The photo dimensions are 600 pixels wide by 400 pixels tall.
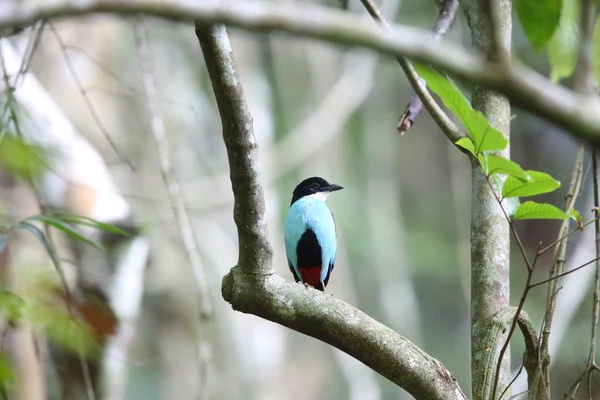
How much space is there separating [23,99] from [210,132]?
20.8 ft

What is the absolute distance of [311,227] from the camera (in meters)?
4.59

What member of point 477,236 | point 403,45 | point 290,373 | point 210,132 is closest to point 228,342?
point 290,373

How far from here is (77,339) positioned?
2359mm

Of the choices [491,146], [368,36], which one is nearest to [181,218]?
[491,146]

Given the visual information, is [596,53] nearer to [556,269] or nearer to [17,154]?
[556,269]

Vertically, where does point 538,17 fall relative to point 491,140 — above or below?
above

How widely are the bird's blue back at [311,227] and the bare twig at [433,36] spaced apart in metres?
1.69

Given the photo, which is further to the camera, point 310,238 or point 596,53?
point 310,238

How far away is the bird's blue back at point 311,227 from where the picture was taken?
4.59 meters

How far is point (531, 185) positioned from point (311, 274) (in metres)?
3.22

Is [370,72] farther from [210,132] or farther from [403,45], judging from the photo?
[403,45]

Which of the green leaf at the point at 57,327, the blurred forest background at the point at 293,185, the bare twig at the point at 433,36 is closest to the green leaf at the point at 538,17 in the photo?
the bare twig at the point at 433,36

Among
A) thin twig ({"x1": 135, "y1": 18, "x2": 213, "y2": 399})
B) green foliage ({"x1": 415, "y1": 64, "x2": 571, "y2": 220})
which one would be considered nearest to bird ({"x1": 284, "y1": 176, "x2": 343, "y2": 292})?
thin twig ({"x1": 135, "y1": 18, "x2": 213, "y2": 399})

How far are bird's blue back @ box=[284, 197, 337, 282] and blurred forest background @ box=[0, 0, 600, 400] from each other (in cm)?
322
